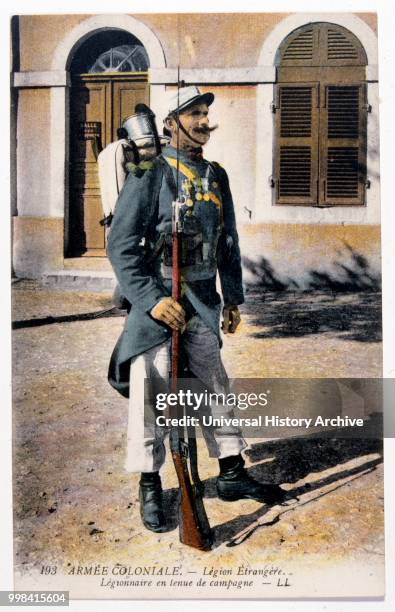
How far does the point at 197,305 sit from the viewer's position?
8.13 ft

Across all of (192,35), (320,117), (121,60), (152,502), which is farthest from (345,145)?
(152,502)

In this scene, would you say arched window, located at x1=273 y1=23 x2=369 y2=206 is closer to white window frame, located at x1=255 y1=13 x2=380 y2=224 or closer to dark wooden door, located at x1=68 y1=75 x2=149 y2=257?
white window frame, located at x1=255 y1=13 x2=380 y2=224

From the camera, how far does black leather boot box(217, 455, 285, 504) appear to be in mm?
2553

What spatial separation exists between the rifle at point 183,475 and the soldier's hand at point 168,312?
0.03 m

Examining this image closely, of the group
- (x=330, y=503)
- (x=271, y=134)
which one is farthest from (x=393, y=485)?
(x=271, y=134)

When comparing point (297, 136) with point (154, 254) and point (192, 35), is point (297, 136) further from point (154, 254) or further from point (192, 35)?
point (154, 254)

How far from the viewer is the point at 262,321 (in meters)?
2.63

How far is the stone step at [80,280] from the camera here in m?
2.60

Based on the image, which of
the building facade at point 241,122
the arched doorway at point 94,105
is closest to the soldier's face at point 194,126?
the building facade at point 241,122

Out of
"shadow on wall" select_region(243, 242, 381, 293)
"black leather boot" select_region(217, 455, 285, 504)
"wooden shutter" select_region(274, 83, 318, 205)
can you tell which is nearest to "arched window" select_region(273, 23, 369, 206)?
"wooden shutter" select_region(274, 83, 318, 205)

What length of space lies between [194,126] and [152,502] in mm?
1470

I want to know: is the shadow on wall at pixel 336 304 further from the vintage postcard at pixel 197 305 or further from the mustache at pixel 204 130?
the mustache at pixel 204 130

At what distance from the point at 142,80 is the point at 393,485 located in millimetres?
1975

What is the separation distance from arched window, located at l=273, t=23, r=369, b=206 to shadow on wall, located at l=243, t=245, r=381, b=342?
307 mm
